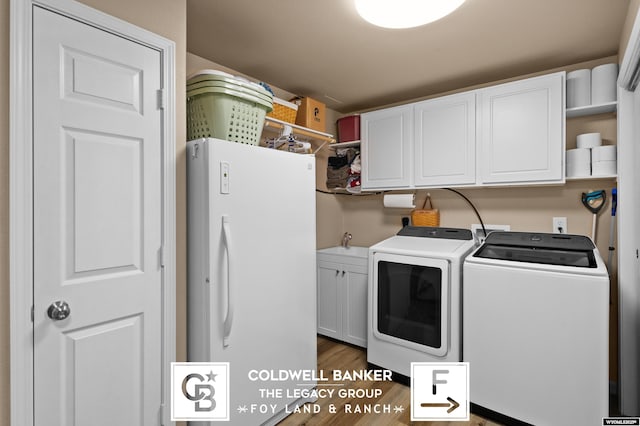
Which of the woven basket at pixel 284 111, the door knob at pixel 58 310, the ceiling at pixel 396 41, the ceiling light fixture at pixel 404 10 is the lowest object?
the door knob at pixel 58 310

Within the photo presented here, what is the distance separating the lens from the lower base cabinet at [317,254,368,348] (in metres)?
2.90

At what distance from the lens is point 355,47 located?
2213mm

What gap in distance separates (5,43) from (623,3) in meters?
2.76

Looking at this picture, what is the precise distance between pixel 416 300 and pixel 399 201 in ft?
3.36

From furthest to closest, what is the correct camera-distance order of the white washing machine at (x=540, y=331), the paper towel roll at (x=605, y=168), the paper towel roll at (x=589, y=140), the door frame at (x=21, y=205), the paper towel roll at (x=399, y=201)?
1. the paper towel roll at (x=399, y=201)
2. the paper towel roll at (x=589, y=140)
3. the paper towel roll at (x=605, y=168)
4. the white washing machine at (x=540, y=331)
5. the door frame at (x=21, y=205)

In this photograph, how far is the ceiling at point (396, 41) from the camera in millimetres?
1792

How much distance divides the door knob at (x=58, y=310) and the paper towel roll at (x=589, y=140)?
3.02m

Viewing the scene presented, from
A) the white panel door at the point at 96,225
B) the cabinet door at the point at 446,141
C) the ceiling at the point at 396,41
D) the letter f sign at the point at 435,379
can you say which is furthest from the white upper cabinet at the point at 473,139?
the white panel door at the point at 96,225

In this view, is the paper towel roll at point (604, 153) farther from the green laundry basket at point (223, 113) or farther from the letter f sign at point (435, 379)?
the green laundry basket at point (223, 113)

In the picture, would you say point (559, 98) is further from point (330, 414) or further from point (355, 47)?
point (330, 414)

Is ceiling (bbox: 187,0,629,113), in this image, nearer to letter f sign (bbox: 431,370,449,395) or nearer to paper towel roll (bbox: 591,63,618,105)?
paper towel roll (bbox: 591,63,618,105)

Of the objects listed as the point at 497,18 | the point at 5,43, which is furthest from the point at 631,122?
the point at 5,43

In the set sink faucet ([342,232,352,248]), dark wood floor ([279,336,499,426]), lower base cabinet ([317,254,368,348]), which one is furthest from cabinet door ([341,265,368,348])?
sink faucet ([342,232,352,248])

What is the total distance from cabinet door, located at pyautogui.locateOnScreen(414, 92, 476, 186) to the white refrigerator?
1.17 m
